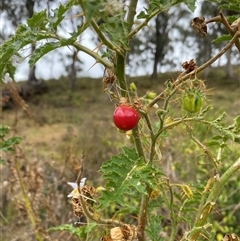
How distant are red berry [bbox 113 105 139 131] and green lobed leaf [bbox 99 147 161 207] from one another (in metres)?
0.06

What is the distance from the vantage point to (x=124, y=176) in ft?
2.79

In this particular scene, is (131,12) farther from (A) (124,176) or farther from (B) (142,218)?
(B) (142,218)

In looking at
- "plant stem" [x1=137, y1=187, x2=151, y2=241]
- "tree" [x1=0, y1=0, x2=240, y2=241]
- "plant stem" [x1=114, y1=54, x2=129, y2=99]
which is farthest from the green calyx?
"plant stem" [x1=137, y1=187, x2=151, y2=241]

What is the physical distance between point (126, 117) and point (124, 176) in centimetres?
10

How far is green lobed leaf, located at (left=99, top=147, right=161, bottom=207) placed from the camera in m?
0.81

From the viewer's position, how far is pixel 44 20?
2.92ft

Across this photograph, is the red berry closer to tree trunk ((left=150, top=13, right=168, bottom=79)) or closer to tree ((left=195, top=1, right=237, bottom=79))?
tree ((left=195, top=1, right=237, bottom=79))

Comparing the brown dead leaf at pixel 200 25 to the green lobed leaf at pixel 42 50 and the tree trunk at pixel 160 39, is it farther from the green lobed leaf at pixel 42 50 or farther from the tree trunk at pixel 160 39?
the tree trunk at pixel 160 39

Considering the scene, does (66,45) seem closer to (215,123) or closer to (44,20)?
(44,20)

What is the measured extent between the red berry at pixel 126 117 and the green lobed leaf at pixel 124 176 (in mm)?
63

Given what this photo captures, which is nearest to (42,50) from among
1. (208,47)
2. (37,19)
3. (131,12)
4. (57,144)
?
(37,19)

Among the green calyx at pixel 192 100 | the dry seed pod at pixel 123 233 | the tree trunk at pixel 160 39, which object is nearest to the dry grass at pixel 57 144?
the green calyx at pixel 192 100

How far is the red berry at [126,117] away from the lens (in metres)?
0.86

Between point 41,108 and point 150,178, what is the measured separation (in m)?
20.5
